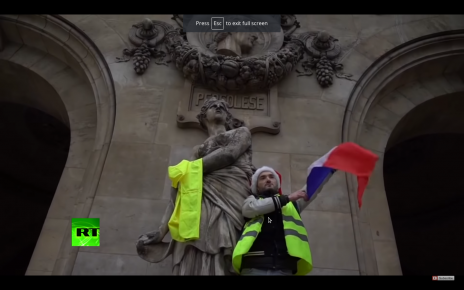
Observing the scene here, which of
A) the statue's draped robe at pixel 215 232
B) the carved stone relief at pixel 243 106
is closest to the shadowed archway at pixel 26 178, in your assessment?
the carved stone relief at pixel 243 106

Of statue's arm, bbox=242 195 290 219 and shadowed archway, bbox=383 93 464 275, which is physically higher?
shadowed archway, bbox=383 93 464 275

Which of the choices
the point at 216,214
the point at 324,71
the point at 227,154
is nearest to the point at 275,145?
the point at 324,71

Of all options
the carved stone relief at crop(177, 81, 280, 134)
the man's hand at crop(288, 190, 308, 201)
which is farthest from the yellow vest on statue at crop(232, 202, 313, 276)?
the carved stone relief at crop(177, 81, 280, 134)

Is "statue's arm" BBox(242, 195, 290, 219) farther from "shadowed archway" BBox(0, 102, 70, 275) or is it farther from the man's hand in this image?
"shadowed archway" BBox(0, 102, 70, 275)

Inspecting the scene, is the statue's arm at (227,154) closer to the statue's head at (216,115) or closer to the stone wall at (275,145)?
the statue's head at (216,115)

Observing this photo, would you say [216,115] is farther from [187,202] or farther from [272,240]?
[272,240]

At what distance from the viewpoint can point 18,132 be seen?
417 inches

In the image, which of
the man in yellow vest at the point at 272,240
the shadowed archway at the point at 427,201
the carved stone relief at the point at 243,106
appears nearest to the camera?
the man in yellow vest at the point at 272,240

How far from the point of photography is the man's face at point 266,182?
427 cm

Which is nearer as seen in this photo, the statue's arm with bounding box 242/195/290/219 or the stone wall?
the statue's arm with bounding box 242/195/290/219

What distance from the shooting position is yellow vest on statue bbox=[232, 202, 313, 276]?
3.74m

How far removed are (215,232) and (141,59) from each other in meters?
3.84

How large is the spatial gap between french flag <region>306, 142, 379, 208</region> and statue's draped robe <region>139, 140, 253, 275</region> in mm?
781

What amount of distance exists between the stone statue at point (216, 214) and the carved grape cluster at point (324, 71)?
2475mm
